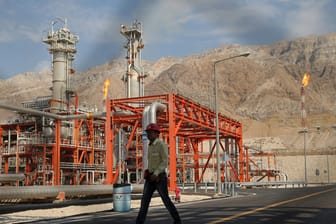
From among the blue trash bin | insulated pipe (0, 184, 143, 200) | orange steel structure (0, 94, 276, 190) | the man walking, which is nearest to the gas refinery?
orange steel structure (0, 94, 276, 190)

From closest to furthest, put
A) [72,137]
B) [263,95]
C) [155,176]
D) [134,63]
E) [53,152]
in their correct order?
[155,176] → [53,152] → [72,137] → [134,63] → [263,95]

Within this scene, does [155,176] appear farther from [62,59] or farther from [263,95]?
[263,95]

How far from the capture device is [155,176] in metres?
8.73

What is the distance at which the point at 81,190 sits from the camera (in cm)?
2531

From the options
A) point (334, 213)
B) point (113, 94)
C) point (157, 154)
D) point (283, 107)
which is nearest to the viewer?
point (157, 154)

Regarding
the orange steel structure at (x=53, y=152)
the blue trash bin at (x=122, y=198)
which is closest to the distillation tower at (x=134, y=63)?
the orange steel structure at (x=53, y=152)

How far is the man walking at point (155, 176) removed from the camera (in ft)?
29.0

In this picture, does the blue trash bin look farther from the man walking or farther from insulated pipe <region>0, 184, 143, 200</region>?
insulated pipe <region>0, 184, 143, 200</region>

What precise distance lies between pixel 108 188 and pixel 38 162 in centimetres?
2791

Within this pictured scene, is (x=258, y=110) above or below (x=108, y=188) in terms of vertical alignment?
above

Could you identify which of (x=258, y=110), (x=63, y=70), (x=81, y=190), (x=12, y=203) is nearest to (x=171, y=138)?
(x=81, y=190)

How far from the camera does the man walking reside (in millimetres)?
8828

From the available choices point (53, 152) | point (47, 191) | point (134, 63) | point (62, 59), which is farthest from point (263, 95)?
point (47, 191)

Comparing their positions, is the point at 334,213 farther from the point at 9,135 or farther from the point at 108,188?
the point at 9,135
